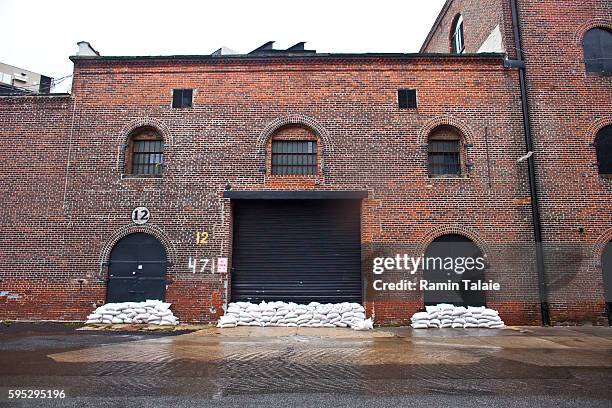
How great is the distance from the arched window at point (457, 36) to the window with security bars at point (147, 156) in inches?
505

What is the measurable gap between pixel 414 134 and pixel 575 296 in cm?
629

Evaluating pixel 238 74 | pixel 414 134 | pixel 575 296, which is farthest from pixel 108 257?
pixel 575 296

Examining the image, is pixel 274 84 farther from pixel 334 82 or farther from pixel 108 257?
pixel 108 257

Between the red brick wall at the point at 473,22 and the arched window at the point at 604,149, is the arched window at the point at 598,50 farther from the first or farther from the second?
the red brick wall at the point at 473,22

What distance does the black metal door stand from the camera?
12.0m

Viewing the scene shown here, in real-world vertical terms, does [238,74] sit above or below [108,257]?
above

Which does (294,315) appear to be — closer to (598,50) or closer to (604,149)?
(604,149)

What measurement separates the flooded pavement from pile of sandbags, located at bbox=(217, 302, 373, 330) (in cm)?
94

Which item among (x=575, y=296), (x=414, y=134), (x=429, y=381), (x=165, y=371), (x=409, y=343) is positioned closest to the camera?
(x=429, y=381)

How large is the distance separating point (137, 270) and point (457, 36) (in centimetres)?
1596

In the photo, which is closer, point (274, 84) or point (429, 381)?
point (429, 381)

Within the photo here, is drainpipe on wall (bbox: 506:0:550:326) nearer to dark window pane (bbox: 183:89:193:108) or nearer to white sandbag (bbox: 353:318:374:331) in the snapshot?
white sandbag (bbox: 353:318:374:331)

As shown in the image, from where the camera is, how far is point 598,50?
43.0 feet

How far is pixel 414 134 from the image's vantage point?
41.5ft
